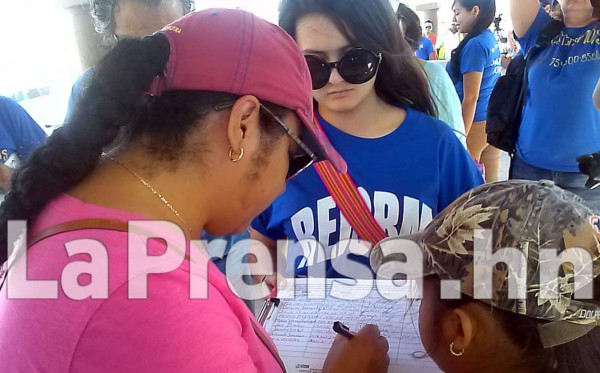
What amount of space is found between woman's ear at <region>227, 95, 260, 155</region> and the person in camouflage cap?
0.37 m

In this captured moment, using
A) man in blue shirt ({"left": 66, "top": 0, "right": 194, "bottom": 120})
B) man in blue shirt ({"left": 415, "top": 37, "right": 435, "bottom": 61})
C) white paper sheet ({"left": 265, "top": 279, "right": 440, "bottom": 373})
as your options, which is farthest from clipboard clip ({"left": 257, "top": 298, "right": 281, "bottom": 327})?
man in blue shirt ({"left": 415, "top": 37, "right": 435, "bottom": 61})

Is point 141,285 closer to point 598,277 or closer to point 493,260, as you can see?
point 493,260

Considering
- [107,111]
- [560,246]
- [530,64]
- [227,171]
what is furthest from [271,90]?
[530,64]

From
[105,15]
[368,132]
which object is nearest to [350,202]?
[368,132]

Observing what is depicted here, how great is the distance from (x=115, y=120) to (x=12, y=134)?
1934mm

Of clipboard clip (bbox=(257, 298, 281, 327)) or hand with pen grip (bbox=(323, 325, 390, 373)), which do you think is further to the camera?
clipboard clip (bbox=(257, 298, 281, 327))

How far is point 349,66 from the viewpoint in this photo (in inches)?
50.4

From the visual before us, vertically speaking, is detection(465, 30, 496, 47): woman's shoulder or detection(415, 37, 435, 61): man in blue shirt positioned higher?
detection(465, 30, 496, 47): woman's shoulder

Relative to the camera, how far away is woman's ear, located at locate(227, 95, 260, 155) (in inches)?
28.6

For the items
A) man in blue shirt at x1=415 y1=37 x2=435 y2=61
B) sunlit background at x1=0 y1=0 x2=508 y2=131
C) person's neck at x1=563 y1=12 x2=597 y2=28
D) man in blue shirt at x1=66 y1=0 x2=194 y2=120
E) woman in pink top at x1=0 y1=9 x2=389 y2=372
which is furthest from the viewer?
man in blue shirt at x1=415 y1=37 x2=435 y2=61

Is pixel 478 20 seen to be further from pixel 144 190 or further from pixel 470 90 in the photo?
pixel 144 190

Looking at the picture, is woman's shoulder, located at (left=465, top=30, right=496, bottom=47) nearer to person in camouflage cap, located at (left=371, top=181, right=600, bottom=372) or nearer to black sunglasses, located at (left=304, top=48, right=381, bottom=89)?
black sunglasses, located at (left=304, top=48, right=381, bottom=89)

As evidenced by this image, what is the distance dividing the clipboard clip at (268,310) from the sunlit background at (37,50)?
2.25 meters

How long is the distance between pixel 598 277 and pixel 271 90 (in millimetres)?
561
